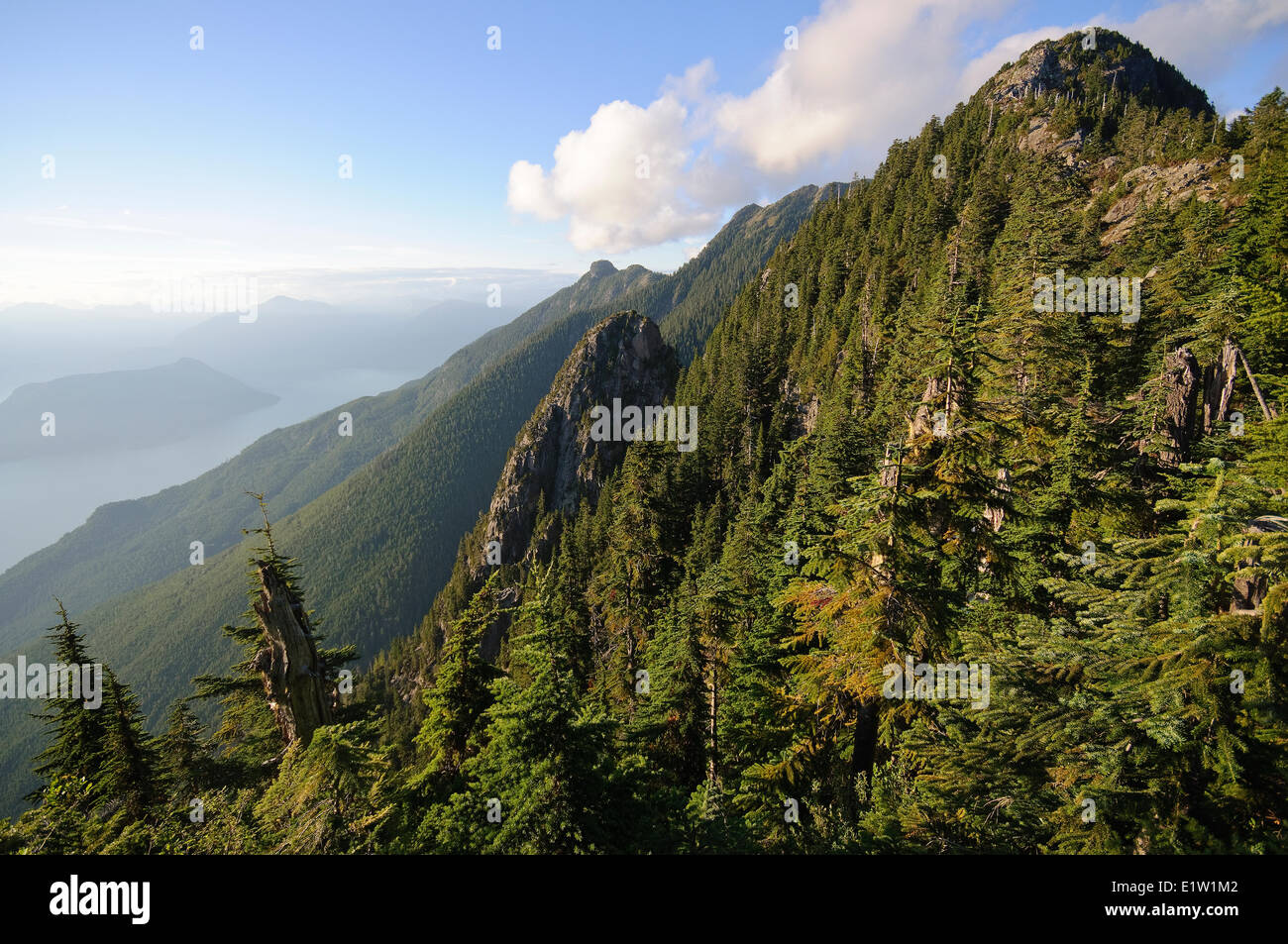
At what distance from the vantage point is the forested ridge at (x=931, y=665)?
618 cm

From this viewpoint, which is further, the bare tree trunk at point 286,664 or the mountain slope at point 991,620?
the bare tree trunk at point 286,664

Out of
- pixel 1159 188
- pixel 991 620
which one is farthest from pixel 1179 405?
pixel 1159 188

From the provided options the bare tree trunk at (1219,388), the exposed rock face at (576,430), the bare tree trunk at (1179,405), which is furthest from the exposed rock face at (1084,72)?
the bare tree trunk at (1179,405)

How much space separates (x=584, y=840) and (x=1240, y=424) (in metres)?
19.0

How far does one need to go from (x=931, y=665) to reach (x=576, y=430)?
126271 mm

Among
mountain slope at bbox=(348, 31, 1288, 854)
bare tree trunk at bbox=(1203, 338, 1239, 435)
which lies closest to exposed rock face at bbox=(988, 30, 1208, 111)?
mountain slope at bbox=(348, 31, 1288, 854)

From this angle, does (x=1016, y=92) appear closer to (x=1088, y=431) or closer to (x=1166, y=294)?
(x=1166, y=294)

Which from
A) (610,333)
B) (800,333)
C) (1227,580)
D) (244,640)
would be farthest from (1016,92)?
(244,640)

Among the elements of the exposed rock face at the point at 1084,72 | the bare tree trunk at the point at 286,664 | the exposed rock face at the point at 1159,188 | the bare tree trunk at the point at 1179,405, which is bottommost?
the bare tree trunk at the point at 286,664

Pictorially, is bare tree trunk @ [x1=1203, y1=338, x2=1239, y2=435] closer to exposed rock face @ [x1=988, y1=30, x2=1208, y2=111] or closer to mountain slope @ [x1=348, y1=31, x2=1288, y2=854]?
mountain slope @ [x1=348, y1=31, x2=1288, y2=854]

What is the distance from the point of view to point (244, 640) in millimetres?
16016

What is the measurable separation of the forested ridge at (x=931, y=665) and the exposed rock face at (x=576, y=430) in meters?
90.4

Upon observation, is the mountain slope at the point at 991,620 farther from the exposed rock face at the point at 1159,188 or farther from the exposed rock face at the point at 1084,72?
the exposed rock face at the point at 1084,72

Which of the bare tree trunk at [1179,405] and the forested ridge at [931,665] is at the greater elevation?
the bare tree trunk at [1179,405]
